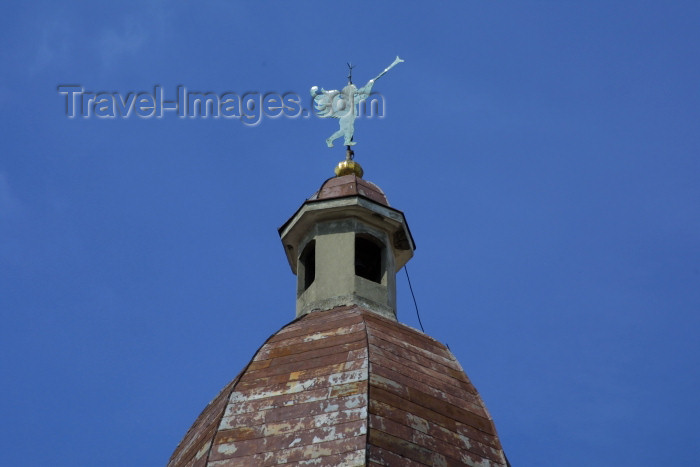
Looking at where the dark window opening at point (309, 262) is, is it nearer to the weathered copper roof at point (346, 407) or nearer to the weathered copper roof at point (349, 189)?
the weathered copper roof at point (349, 189)

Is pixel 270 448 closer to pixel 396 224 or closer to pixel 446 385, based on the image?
pixel 446 385

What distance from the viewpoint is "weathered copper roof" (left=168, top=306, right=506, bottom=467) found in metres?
24.7

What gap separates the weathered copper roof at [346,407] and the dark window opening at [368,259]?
9.64 ft

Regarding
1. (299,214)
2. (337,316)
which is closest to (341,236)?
(299,214)

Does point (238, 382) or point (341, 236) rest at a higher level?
point (341, 236)

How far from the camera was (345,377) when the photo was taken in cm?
2602

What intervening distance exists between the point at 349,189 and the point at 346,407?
6900 mm

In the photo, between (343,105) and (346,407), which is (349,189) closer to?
(343,105)

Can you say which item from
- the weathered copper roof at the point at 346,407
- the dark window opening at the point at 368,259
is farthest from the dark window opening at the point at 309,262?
the weathered copper roof at the point at 346,407

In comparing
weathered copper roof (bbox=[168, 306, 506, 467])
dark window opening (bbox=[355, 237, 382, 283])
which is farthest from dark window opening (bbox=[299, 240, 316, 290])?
weathered copper roof (bbox=[168, 306, 506, 467])

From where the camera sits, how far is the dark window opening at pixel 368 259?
31.2 metres

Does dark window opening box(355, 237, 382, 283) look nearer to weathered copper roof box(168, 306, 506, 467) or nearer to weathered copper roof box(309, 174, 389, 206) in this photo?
weathered copper roof box(309, 174, 389, 206)

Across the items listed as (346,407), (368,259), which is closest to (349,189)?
(368,259)

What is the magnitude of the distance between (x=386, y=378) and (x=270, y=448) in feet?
7.39
